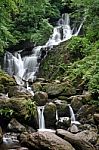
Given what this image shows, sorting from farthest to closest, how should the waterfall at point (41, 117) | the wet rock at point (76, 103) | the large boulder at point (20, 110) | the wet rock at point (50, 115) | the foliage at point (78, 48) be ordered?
1. the foliage at point (78, 48)
2. the wet rock at point (76, 103)
3. the wet rock at point (50, 115)
4. the waterfall at point (41, 117)
5. the large boulder at point (20, 110)

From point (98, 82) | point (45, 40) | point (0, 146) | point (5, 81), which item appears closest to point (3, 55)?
point (45, 40)

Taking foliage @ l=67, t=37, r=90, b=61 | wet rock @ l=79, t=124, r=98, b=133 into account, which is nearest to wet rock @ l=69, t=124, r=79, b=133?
wet rock @ l=79, t=124, r=98, b=133

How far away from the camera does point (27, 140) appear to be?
11.4 m

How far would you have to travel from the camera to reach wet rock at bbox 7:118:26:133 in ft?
42.8

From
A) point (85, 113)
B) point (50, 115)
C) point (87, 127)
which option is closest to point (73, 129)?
point (87, 127)

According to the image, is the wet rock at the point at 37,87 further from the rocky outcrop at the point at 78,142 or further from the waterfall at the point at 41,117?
the rocky outcrop at the point at 78,142

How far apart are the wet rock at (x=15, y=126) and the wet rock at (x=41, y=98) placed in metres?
2.52

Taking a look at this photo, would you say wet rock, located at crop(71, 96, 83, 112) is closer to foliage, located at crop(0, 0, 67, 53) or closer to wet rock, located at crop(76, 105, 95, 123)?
wet rock, located at crop(76, 105, 95, 123)

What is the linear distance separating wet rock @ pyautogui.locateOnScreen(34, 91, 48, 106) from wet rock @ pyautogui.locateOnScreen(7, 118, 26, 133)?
8.27ft

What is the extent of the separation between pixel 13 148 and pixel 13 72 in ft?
42.9

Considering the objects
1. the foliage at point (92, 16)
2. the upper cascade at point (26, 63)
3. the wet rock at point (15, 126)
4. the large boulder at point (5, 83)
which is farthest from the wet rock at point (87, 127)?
the upper cascade at point (26, 63)

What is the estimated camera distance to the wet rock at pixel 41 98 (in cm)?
1577

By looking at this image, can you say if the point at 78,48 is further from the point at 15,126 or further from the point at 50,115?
the point at 15,126

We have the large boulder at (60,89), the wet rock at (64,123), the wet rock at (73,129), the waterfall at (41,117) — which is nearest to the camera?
the wet rock at (73,129)
